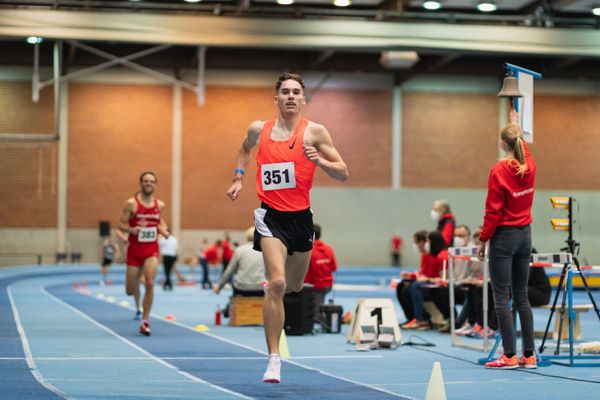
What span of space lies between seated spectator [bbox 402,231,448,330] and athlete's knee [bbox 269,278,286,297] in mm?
7047

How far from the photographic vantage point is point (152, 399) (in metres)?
6.32

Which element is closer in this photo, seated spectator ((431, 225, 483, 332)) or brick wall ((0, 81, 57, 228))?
seated spectator ((431, 225, 483, 332))

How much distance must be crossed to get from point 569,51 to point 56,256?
70.2 ft

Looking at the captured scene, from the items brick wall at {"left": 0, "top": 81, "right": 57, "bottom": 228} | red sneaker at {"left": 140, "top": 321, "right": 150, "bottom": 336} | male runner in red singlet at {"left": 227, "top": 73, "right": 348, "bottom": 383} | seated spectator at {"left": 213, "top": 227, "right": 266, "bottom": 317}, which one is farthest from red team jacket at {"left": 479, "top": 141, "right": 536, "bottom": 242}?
brick wall at {"left": 0, "top": 81, "right": 57, "bottom": 228}

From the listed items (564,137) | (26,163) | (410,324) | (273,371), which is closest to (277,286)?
(273,371)

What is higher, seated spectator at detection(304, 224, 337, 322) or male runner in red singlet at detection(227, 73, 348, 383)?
male runner in red singlet at detection(227, 73, 348, 383)

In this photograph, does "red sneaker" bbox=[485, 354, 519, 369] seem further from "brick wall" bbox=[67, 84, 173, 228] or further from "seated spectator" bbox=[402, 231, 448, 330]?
"brick wall" bbox=[67, 84, 173, 228]

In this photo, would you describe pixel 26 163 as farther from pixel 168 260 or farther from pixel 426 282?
pixel 426 282

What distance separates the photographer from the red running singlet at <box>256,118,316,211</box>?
22.7 feet

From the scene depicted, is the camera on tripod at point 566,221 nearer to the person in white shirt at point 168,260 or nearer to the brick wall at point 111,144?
the person in white shirt at point 168,260

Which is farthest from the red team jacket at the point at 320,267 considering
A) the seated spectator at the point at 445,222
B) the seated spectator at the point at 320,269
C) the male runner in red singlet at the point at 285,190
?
the male runner in red singlet at the point at 285,190

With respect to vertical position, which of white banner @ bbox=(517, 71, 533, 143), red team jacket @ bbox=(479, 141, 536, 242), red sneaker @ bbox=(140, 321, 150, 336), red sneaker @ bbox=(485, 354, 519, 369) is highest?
white banner @ bbox=(517, 71, 533, 143)

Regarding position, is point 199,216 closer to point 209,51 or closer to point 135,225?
point 209,51

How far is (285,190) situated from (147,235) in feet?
18.9
